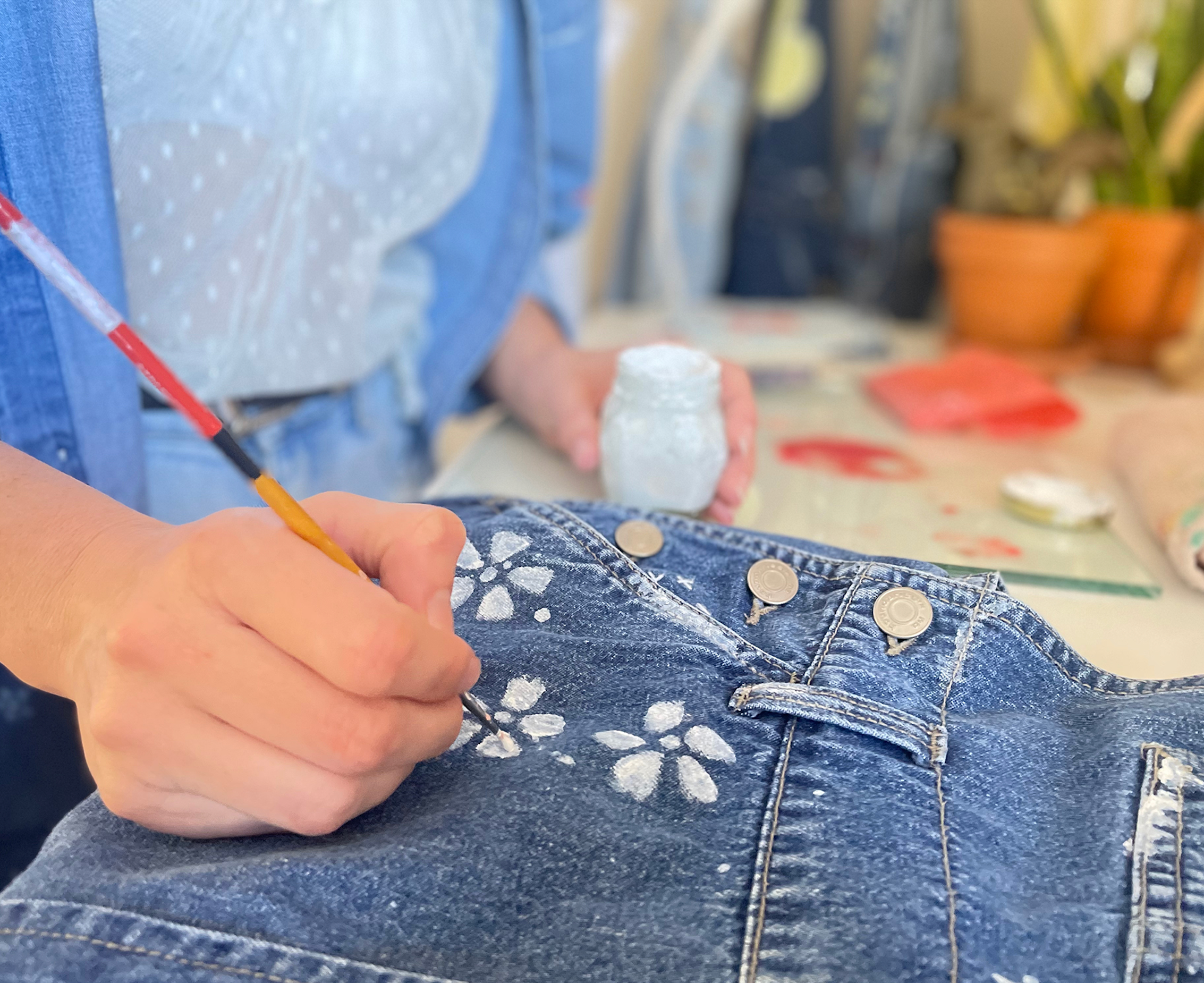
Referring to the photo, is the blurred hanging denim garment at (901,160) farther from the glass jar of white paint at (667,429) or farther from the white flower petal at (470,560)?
the white flower petal at (470,560)

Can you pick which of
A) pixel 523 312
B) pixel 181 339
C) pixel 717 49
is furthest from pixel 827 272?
pixel 181 339

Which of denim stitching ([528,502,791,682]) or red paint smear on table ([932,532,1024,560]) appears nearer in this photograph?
denim stitching ([528,502,791,682])

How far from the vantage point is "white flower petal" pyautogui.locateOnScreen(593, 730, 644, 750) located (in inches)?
13.4

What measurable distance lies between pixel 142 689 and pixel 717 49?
1.02 metres

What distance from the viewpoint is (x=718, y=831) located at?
1.03 ft

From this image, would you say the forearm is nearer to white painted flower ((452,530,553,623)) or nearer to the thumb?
white painted flower ((452,530,553,623))

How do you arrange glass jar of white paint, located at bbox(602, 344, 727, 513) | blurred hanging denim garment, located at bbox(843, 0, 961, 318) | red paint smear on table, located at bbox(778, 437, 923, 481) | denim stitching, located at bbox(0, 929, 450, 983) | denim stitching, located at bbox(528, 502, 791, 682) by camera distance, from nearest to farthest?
denim stitching, located at bbox(0, 929, 450, 983)
denim stitching, located at bbox(528, 502, 791, 682)
glass jar of white paint, located at bbox(602, 344, 727, 513)
red paint smear on table, located at bbox(778, 437, 923, 481)
blurred hanging denim garment, located at bbox(843, 0, 961, 318)

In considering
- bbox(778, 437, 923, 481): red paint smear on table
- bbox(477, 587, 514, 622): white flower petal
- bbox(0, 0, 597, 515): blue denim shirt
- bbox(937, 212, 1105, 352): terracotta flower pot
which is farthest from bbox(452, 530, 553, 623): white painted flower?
bbox(937, 212, 1105, 352): terracotta flower pot

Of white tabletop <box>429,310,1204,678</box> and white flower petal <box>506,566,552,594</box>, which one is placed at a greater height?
white flower petal <box>506,566,552,594</box>

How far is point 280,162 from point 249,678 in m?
0.35

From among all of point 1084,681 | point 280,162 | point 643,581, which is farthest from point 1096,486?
point 280,162

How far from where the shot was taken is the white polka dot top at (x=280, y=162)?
464 millimetres

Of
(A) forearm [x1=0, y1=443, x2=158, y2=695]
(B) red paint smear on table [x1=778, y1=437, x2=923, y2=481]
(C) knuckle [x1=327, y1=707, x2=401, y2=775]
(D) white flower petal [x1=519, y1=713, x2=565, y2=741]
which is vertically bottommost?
(B) red paint smear on table [x1=778, y1=437, x2=923, y2=481]

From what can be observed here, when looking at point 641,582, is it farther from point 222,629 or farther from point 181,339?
point 181,339
